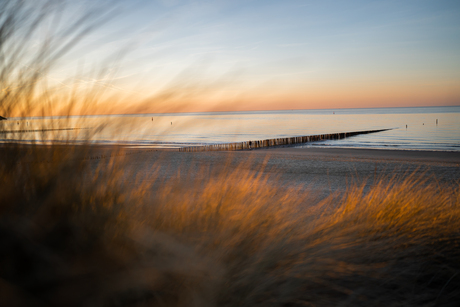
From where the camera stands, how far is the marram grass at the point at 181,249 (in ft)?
4.42

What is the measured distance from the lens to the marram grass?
4.42 feet

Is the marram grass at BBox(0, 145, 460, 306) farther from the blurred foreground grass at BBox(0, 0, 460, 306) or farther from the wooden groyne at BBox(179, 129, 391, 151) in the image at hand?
the wooden groyne at BBox(179, 129, 391, 151)

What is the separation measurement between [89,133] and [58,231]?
2.07ft

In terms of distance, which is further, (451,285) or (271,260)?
(451,285)

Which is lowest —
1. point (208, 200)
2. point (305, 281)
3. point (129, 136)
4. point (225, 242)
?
point (305, 281)

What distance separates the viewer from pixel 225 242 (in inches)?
72.1

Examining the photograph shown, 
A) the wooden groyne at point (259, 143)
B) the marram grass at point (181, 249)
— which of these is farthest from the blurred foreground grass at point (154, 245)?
the wooden groyne at point (259, 143)

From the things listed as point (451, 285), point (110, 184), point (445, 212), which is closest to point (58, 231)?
point (110, 184)

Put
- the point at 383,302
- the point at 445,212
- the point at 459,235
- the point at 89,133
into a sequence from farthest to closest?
the point at 445,212 < the point at 459,235 < the point at 89,133 < the point at 383,302

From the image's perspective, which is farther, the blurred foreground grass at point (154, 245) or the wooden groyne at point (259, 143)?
the wooden groyne at point (259, 143)

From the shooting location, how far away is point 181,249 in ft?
5.39

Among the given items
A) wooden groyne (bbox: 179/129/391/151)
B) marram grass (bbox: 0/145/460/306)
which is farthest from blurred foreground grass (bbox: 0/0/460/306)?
wooden groyne (bbox: 179/129/391/151)

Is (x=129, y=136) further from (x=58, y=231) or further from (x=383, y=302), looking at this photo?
(x=383, y=302)

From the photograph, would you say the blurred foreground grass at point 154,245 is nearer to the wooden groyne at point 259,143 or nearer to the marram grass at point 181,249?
the marram grass at point 181,249
